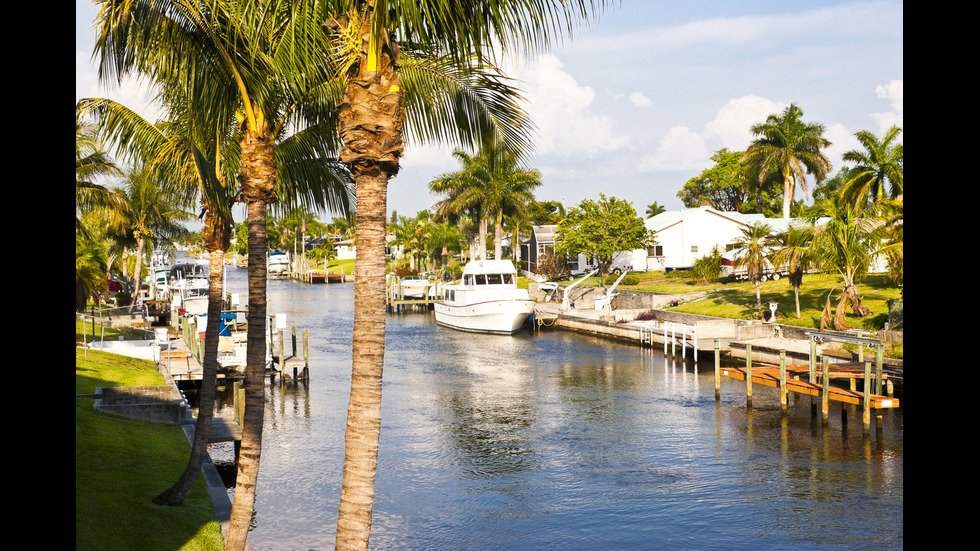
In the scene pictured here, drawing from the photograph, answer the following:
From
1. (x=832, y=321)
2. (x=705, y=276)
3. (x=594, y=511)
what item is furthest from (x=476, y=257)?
(x=594, y=511)

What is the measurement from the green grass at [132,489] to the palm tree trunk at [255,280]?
62.8 inches

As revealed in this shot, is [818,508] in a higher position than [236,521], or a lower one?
lower

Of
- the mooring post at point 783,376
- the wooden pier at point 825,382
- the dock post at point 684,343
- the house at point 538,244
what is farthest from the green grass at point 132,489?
the house at point 538,244

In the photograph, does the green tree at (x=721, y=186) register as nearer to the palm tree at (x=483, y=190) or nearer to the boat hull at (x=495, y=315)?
the palm tree at (x=483, y=190)

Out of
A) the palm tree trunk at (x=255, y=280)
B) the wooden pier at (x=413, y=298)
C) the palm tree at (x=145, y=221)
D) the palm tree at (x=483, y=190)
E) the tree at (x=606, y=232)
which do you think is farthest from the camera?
the wooden pier at (x=413, y=298)

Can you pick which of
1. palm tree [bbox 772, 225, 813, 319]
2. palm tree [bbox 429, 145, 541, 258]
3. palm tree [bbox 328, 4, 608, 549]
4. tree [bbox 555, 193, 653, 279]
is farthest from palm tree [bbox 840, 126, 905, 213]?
palm tree [bbox 328, 4, 608, 549]

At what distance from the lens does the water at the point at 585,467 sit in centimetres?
1791

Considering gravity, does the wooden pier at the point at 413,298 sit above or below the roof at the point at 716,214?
below

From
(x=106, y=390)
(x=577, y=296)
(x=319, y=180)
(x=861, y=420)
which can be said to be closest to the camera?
(x=319, y=180)

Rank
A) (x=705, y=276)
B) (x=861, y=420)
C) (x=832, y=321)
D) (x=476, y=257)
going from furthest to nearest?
(x=476, y=257) < (x=705, y=276) < (x=832, y=321) < (x=861, y=420)

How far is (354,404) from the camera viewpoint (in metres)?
7.74
